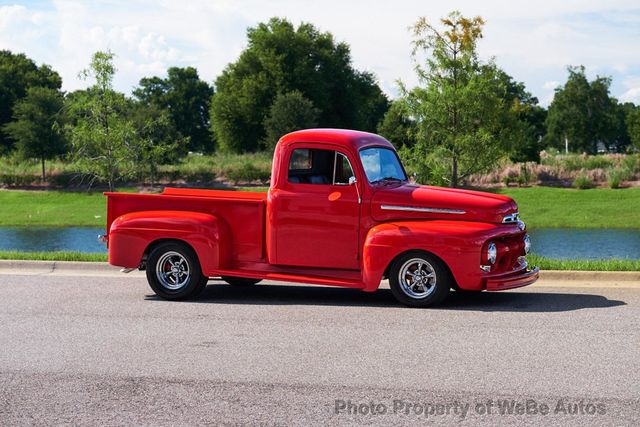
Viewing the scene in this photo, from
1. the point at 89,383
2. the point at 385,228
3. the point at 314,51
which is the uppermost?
the point at 314,51

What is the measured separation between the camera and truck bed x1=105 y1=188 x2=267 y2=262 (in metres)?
10.8

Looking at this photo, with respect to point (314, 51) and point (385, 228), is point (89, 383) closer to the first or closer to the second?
point (385, 228)

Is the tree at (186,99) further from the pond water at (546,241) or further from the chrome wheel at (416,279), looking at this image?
the chrome wheel at (416,279)

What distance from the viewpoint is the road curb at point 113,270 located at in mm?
11961

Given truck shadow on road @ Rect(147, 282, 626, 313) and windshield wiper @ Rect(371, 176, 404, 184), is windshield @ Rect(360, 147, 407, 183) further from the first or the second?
truck shadow on road @ Rect(147, 282, 626, 313)

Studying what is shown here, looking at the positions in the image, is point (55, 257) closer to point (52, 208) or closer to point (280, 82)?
point (52, 208)

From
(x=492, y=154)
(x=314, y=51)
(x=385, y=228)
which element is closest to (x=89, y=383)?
(x=385, y=228)

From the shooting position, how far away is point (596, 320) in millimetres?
9164

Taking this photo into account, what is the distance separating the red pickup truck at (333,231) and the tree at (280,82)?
185 ft

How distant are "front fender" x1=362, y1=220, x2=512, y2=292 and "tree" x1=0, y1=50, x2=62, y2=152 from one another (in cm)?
6623

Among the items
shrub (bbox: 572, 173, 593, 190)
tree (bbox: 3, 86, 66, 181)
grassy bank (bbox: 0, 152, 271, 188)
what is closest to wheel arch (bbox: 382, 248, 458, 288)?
shrub (bbox: 572, 173, 593, 190)

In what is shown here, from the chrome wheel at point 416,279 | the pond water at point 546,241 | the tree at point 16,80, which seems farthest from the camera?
the tree at point 16,80

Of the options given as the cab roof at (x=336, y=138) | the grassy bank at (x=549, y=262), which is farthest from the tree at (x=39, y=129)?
the cab roof at (x=336, y=138)

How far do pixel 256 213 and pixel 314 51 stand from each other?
207 feet
